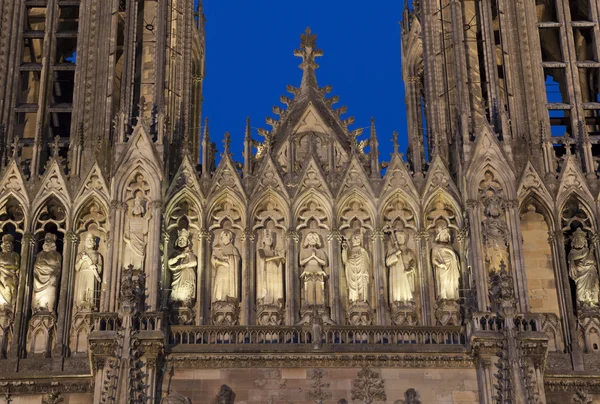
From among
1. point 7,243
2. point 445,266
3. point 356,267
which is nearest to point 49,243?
point 7,243

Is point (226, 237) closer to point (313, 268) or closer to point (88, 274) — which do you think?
point (313, 268)

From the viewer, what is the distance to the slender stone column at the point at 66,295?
28.9 m

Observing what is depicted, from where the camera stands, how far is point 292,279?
96.9 feet

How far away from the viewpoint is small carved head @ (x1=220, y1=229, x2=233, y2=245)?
30094 millimetres

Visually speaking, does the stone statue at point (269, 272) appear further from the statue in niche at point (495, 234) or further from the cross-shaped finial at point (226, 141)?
the statue in niche at point (495, 234)

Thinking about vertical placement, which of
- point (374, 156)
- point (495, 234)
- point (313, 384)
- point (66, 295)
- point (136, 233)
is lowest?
point (313, 384)

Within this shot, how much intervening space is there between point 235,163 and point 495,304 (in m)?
6.22

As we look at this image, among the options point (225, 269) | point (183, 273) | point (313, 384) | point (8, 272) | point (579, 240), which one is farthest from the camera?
point (579, 240)

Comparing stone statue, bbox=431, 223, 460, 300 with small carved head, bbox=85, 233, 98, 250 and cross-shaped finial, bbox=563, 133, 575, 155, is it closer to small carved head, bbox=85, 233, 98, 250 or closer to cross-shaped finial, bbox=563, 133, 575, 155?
cross-shaped finial, bbox=563, 133, 575, 155

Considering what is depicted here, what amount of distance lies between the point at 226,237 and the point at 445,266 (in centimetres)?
436

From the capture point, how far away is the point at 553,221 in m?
30.5

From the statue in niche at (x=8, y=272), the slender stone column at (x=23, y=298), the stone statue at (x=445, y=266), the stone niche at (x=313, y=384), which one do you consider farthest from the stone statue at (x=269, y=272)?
the statue in niche at (x=8, y=272)

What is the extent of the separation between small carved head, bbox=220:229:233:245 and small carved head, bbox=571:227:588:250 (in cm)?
688

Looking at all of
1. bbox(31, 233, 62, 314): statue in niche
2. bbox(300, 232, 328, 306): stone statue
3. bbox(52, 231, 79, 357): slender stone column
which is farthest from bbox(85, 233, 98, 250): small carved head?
bbox(300, 232, 328, 306): stone statue
